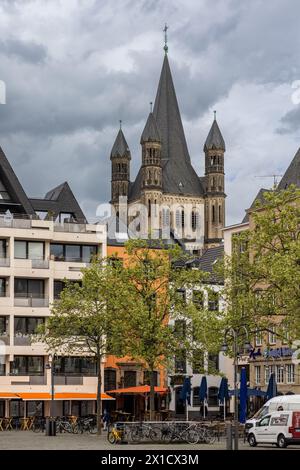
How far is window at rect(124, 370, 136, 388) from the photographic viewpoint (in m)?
96.4

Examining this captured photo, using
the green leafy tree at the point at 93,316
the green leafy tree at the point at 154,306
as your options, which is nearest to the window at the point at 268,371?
the green leafy tree at the point at 93,316

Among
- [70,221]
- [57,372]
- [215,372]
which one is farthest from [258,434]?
[70,221]

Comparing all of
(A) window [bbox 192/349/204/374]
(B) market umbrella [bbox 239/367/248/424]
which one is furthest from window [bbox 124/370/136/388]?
(B) market umbrella [bbox 239/367/248/424]

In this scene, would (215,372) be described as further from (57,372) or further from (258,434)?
(57,372)

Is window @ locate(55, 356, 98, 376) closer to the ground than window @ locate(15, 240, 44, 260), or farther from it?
closer to the ground

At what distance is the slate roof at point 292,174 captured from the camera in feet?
356

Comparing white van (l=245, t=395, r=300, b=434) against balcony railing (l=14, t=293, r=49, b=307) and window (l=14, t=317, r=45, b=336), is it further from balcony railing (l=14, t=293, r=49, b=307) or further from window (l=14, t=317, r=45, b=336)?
window (l=14, t=317, r=45, b=336)

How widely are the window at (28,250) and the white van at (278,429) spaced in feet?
135

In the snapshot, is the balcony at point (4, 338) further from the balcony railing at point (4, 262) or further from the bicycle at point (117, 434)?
the bicycle at point (117, 434)

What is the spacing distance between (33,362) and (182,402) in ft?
55.1

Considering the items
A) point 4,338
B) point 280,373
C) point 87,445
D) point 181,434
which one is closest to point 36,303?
point 4,338

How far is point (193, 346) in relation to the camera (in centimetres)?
6962

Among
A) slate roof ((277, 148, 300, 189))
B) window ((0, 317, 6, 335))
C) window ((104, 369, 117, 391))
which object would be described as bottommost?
window ((104, 369, 117, 391))

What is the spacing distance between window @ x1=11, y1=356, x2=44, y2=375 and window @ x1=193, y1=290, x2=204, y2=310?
65.8 ft
